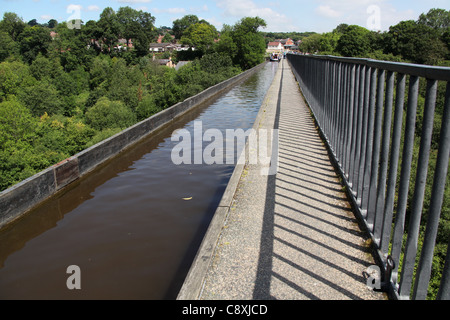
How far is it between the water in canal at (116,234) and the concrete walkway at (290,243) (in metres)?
0.69

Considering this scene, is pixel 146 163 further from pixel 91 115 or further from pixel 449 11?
pixel 449 11

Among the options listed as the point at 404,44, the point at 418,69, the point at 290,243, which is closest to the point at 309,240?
the point at 290,243

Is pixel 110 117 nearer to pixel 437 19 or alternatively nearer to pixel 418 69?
pixel 418 69

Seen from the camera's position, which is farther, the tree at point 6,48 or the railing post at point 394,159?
the tree at point 6,48

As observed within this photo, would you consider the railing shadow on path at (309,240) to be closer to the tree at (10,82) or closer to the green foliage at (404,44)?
the green foliage at (404,44)

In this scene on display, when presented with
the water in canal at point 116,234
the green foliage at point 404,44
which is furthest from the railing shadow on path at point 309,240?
the green foliage at point 404,44

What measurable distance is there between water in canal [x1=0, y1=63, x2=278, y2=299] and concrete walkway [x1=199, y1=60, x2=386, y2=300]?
69 cm

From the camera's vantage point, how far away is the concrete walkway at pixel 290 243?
3.04 meters

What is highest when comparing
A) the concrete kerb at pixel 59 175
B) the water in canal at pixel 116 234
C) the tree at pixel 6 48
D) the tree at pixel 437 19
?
the tree at pixel 437 19

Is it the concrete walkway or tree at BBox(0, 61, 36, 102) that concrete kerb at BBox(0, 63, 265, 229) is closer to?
the concrete walkway

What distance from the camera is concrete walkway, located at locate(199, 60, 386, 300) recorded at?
9.96 ft

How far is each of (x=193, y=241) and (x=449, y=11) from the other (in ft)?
410
